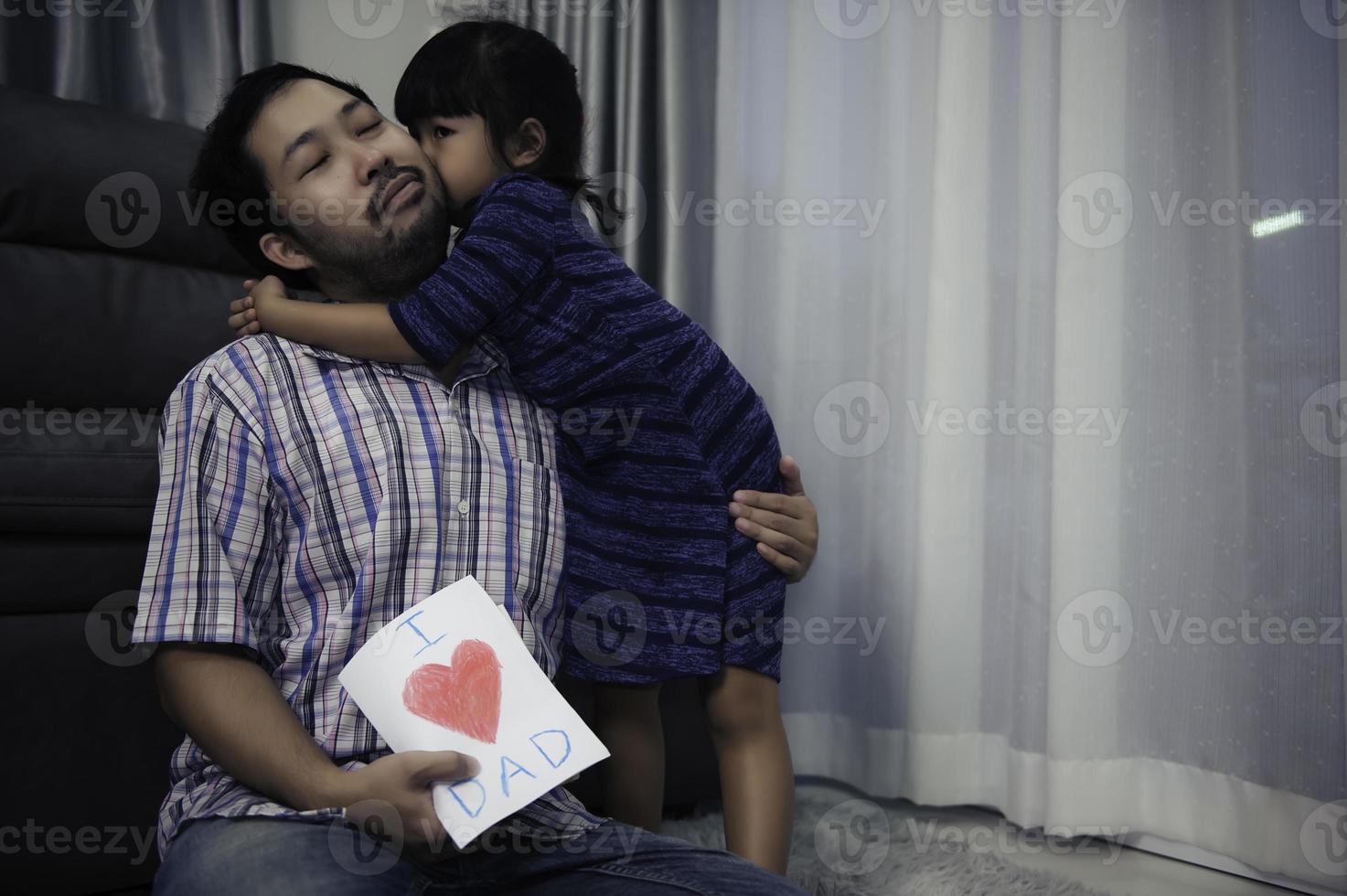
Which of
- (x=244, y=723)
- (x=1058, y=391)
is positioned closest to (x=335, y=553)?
(x=244, y=723)

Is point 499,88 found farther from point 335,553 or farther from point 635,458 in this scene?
point 335,553

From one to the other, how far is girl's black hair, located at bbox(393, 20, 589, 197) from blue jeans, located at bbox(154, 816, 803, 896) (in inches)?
31.5

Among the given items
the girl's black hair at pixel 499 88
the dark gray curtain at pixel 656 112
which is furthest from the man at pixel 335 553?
the dark gray curtain at pixel 656 112

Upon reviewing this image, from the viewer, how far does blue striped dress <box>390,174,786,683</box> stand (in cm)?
103

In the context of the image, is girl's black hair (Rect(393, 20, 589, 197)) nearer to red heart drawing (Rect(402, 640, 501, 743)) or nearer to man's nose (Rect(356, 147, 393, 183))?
man's nose (Rect(356, 147, 393, 183))

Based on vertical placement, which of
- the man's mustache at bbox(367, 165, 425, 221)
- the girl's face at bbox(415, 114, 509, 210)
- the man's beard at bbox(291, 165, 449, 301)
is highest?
the girl's face at bbox(415, 114, 509, 210)

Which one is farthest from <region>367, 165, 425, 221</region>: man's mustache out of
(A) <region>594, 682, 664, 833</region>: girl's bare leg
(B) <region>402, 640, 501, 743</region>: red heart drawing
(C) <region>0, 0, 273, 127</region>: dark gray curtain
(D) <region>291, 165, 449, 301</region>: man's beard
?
(C) <region>0, 0, 273, 127</region>: dark gray curtain

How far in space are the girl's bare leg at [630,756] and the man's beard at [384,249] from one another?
0.55 meters

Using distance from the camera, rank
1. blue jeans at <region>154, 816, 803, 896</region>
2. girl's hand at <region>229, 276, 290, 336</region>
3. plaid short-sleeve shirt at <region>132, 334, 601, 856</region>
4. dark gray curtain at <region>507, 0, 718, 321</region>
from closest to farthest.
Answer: blue jeans at <region>154, 816, 803, 896</region> → plaid short-sleeve shirt at <region>132, 334, 601, 856</region> → girl's hand at <region>229, 276, 290, 336</region> → dark gray curtain at <region>507, 0, 718, 321</region>

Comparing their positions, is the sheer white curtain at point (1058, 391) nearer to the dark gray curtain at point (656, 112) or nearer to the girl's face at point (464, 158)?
the dark gray curtain at point (656, 112)

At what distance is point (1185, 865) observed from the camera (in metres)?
1.41

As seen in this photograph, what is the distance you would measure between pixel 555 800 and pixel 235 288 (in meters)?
0.99

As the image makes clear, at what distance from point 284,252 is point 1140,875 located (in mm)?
1465

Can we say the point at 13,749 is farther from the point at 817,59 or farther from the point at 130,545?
the point at 817,59
